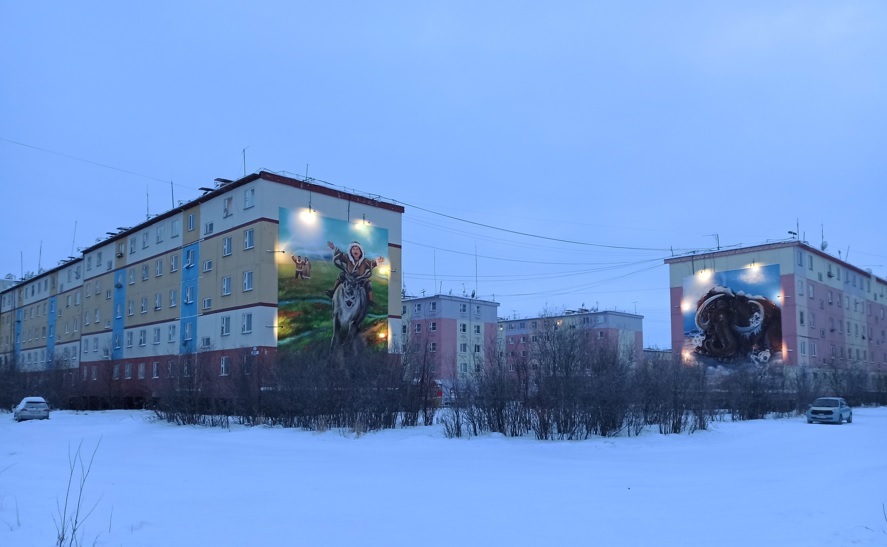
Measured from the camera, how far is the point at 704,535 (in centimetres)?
980

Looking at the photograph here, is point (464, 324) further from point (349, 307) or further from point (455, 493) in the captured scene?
point (455, 493)

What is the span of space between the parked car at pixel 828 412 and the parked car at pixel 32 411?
133 ft

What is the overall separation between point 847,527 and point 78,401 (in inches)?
2117

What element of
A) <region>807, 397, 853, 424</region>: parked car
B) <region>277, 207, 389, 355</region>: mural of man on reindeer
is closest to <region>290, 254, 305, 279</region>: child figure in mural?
<region>277, 207, 389, 355</region>: mural of man on reindeer

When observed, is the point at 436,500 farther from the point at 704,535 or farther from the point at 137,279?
the point at 137,279

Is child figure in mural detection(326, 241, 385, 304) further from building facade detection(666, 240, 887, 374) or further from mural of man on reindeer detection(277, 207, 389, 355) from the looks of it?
building facade detection(666, 240, 887, 374)

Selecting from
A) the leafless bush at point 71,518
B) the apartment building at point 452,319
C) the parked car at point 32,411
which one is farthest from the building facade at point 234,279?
the apartment building at point 452,319

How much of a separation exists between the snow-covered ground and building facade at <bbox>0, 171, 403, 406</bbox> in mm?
15810

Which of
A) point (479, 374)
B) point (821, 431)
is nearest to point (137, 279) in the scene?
point (479, 374)

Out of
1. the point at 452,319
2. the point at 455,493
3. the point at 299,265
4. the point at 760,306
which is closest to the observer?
the point at 455,493

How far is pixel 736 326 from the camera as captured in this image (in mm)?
67750

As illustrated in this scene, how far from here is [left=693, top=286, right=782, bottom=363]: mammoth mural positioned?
6581 centimetres

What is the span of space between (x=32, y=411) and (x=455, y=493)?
1401 inches

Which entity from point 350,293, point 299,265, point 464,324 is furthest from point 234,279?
point 464,324
